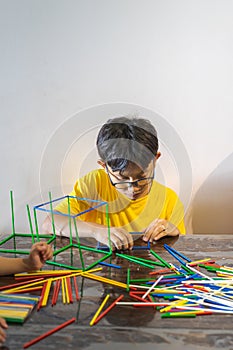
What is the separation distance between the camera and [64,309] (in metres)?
0.83

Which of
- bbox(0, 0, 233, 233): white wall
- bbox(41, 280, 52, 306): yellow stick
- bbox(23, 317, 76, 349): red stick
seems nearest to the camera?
bbox(23, 317, 76, 349): red stick

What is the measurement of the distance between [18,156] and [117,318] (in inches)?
59.5

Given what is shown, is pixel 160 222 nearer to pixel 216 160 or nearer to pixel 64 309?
pixel 64 309

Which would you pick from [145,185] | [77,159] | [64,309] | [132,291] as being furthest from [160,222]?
[64,309]

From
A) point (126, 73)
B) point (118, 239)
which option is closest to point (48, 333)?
point (118, 239)

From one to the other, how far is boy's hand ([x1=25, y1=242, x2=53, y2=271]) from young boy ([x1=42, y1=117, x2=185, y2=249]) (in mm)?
297

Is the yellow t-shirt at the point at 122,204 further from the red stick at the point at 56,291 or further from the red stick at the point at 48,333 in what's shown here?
the red stick at the point at 48,333

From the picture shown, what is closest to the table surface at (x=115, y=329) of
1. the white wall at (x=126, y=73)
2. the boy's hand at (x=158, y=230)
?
the boy's hand at (x=158, y=230)

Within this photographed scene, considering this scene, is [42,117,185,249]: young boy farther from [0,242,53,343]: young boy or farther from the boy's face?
[0,242,53,343]: young boy

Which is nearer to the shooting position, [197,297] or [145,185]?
[197,297]

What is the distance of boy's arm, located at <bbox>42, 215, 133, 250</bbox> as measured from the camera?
1226mm

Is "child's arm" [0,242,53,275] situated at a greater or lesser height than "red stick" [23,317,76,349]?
greater

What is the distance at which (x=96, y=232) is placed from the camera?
1.32 meters

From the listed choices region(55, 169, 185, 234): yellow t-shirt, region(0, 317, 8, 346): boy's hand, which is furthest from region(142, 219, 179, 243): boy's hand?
region(0, 317, 8, 346): boy's hand
